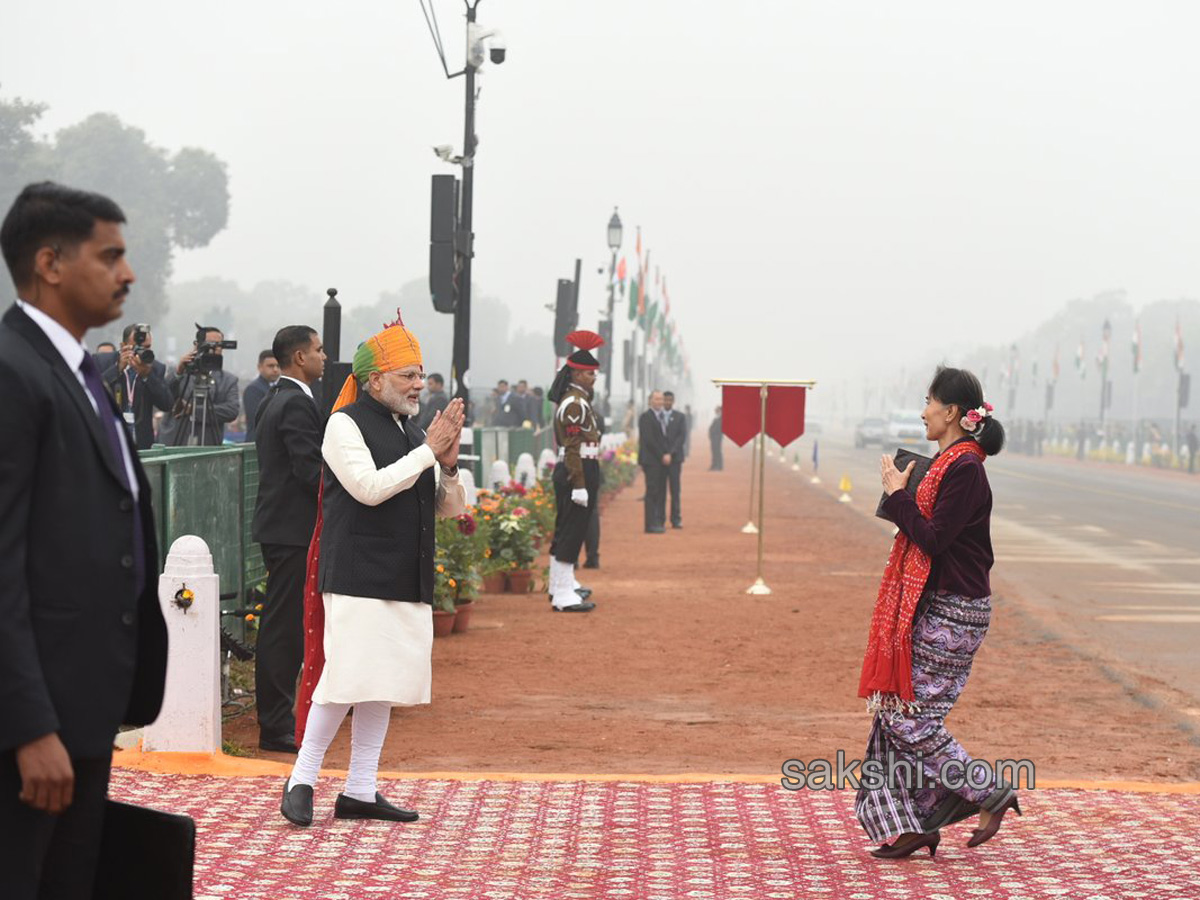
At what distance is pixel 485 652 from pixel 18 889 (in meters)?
8.96

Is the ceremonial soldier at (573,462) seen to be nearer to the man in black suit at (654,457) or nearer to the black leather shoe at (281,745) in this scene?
the black leather shoe at (281,745)

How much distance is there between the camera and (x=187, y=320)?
191m

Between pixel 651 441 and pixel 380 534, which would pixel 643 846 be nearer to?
pixel 380 534

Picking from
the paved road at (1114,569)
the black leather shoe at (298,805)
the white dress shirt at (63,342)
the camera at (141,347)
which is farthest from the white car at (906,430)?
the white dress shirt at (63,342)

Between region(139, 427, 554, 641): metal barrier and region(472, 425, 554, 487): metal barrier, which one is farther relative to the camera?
region(472, 425, 554, 487): metal barrier

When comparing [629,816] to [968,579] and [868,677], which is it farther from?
[968,579]

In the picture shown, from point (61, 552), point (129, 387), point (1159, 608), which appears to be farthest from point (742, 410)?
point (61, 552)

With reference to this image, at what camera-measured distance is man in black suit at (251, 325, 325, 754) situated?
26.7ft

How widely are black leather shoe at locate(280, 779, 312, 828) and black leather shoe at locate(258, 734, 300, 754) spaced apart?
175 cm

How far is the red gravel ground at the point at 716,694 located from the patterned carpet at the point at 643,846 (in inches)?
36.8

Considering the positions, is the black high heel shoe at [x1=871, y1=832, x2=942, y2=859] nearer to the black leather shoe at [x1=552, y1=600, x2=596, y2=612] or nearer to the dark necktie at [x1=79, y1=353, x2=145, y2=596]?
the dark necktie at [x1=79, y1=353, x2=145, y2=596]

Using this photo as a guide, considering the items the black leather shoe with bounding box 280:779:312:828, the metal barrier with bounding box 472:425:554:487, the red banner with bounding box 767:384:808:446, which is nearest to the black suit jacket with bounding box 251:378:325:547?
the black leather shoe with bounding box 280:779:312:828

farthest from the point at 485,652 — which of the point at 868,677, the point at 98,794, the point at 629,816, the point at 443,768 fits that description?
the point at 98,794

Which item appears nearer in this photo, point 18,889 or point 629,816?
point 18,889
